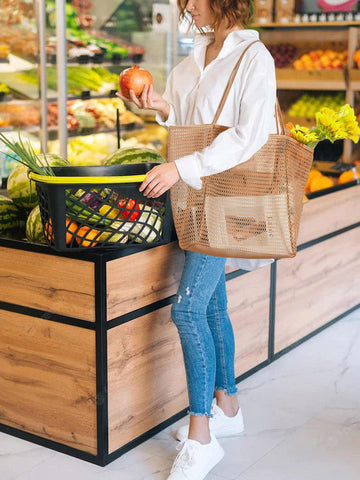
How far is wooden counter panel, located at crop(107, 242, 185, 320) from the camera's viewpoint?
238cm

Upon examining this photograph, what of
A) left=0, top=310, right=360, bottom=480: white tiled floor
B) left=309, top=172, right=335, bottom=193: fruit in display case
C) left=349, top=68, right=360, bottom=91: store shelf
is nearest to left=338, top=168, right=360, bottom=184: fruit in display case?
left=309, top=172, right=335, bottom=193: fruit in display case

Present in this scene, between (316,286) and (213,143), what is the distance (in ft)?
5.76

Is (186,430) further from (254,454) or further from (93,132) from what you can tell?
(93,132)

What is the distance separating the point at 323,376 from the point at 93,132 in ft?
8.28

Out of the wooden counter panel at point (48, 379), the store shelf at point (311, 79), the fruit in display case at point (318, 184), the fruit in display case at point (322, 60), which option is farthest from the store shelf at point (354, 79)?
the wooden counter panel at point (48, 379)

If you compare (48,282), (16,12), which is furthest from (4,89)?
(48,282)

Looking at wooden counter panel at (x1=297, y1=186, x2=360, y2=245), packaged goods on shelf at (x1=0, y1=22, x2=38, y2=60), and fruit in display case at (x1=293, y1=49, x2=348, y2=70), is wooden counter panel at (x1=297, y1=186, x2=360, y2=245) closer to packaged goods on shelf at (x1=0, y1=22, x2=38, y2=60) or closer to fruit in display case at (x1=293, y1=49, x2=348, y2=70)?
packaged goods on shelf at (x1=0, y1=22, x2=38, y2=60)

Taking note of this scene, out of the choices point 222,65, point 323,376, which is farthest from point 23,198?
point 323,376

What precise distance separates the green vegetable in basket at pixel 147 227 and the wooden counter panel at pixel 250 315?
0.77 m

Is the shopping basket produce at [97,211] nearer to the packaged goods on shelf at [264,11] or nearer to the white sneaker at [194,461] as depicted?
the white sneaker at [194,461]

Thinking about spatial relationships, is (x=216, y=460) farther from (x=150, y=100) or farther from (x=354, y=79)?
(x=354, y=79)

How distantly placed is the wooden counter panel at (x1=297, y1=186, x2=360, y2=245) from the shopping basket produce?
53.9 inches

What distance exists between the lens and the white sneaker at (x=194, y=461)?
91.2 inches

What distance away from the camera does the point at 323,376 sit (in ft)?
10.6
